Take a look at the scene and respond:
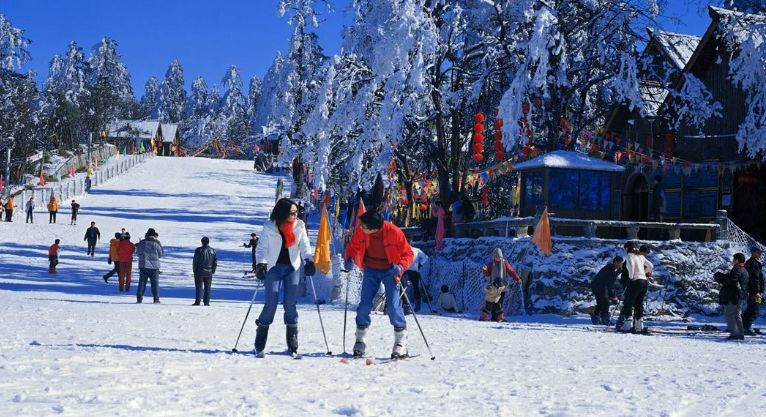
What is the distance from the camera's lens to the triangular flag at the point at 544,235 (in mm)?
18047

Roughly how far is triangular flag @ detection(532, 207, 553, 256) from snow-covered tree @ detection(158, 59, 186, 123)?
112 meters

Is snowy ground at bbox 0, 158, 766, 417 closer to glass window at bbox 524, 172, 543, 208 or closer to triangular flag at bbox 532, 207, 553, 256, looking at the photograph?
triangular flag at bbox 532, 207, 553, 256

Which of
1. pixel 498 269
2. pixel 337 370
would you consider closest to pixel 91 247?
pixel 498 269

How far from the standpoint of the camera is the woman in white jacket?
8.52 meters

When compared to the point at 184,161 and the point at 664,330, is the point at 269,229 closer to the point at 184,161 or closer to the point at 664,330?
the point at 664,330

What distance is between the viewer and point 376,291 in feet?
28.3

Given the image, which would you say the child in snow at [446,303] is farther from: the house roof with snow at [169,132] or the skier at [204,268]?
the house roof with snow at [169,132]

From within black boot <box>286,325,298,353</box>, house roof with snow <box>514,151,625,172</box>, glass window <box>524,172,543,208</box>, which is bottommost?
black boot <box>286,325,298,353</box>

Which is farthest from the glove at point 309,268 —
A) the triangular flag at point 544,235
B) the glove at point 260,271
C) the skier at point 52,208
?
the skier at point 52,208

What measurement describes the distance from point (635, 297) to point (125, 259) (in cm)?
1223

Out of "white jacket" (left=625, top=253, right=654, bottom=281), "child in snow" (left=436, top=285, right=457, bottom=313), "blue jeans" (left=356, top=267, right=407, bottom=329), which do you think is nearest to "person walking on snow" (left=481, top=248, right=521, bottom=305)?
"child in snow" (left=436, top=285, right=457, bottom=313)

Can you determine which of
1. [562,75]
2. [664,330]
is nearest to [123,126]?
[562,75]

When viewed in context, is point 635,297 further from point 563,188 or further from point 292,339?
point 563,188

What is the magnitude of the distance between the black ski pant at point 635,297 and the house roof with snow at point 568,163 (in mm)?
6861
